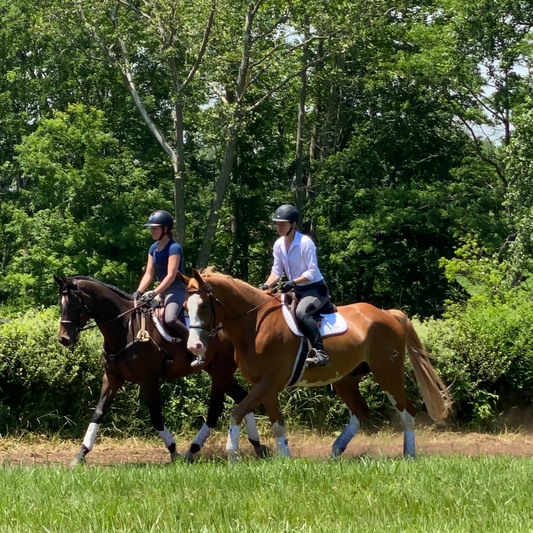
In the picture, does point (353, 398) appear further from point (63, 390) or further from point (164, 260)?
point (63, 390)

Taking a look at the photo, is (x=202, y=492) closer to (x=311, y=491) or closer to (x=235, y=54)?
(x=311, y=491)

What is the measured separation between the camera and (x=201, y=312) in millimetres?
8078

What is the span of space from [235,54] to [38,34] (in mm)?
7284

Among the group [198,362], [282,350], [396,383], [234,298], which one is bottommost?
[198,362]

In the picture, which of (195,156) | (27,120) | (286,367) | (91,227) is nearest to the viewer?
(286,367)

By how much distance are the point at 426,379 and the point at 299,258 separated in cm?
279

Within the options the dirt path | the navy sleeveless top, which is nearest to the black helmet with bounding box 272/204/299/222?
the navy sleeveless top

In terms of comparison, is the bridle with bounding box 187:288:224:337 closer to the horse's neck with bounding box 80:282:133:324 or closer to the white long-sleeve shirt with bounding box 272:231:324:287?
the white long-sleeve shirt with bounding box 272:231:324:287

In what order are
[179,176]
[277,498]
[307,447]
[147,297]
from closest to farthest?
[277,498] → [147,297] → [307,447] → [179,176]

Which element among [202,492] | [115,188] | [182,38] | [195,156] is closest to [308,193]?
[195,156]

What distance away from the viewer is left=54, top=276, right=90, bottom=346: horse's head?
29.2 ft

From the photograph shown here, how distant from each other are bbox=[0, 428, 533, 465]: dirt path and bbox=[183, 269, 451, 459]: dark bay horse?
30.1 inches

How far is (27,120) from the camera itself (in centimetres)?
3675

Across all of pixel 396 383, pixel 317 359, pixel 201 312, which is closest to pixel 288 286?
pixel 317 359
